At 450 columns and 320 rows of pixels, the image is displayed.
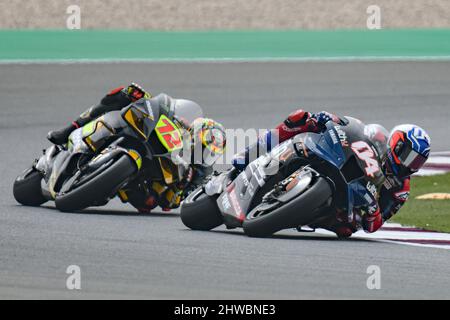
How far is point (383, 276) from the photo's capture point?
1012cm

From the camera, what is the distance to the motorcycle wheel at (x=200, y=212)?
12297 millimetres

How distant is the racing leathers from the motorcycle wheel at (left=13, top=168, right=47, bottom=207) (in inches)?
103

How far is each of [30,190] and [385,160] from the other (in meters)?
3.97

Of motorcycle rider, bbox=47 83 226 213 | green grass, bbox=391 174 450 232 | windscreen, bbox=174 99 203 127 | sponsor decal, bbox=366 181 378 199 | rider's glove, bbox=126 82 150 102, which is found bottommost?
green grass, bbox=391 174 450 232

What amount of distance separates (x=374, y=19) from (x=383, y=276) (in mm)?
21724

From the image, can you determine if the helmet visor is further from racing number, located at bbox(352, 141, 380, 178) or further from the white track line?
the white track line

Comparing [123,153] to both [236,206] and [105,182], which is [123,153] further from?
[236,206]

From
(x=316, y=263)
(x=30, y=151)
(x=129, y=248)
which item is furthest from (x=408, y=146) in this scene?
(x=30, y=151)

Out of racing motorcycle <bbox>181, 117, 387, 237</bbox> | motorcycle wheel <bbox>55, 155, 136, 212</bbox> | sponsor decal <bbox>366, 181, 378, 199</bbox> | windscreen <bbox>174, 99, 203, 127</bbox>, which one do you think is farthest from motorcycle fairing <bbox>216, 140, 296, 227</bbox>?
windscreen <bbox>174, 99, 203, 127</bbox>

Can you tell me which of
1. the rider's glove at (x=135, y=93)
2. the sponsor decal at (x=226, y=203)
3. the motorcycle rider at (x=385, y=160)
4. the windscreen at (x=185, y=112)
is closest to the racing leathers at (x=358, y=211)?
the motorcycle rider at (x=385, y=160)

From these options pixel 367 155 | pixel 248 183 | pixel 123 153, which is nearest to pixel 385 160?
pixel 367 155

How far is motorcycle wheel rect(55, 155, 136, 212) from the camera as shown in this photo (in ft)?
41.7

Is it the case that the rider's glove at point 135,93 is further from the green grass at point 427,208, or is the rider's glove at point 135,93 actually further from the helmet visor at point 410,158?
the helmet visor at point 410,158

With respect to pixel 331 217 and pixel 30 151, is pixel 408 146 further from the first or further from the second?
pixel 30 151
